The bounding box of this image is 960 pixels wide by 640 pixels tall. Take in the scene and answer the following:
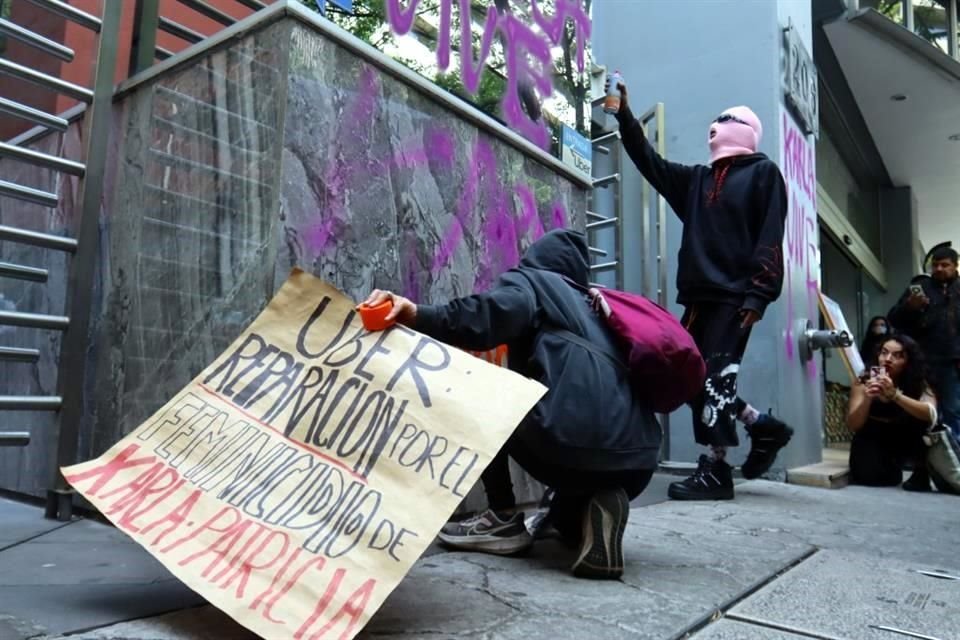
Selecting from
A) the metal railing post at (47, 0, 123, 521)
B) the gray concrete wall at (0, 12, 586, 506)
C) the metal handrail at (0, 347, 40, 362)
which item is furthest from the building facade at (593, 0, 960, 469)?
the metal handrail at (0, 347, 40, 362)

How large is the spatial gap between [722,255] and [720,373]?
1.78ft

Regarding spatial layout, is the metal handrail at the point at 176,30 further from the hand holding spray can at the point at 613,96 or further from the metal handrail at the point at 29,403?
the hand holding spray can at the point at 613,96

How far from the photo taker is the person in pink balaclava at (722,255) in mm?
3549

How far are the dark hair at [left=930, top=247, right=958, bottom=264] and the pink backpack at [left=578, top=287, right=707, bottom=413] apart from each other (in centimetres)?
428

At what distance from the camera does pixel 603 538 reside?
2.09 metres

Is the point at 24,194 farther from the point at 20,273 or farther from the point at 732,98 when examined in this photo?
the point at 732,98

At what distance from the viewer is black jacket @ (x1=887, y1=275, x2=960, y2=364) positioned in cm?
532

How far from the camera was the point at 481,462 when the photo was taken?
1596 millimetres

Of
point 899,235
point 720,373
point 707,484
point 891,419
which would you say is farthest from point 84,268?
point 899,235

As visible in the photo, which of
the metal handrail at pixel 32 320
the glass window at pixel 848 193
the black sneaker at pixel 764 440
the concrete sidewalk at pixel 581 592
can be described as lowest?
the concrete sidewalk at pixel 581 592

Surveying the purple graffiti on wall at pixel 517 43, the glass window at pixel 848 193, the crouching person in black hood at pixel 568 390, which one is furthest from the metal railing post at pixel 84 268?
the glass window at pixel 848 193

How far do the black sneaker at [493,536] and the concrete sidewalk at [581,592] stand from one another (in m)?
0.04

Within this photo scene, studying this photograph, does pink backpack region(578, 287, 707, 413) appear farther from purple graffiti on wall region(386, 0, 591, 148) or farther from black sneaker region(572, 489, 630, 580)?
purple graffiti on wall region(386, 0, 591, 148)

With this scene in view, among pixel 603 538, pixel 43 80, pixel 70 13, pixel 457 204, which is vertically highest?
pixel 70 13
